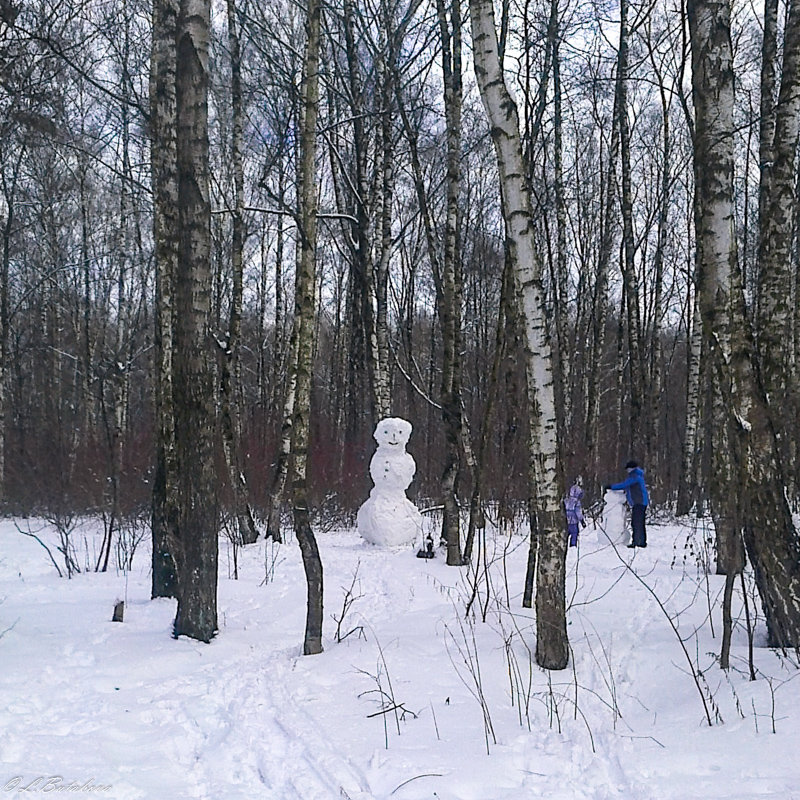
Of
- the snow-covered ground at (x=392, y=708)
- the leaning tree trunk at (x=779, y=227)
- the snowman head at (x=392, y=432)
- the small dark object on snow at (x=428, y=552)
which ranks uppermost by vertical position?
the leaning tree trunk at (x=779, y=227)

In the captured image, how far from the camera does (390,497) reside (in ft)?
38.9

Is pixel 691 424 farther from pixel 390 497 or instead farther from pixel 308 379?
pixel 308 379

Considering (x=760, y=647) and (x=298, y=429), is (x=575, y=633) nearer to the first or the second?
(x=760, y=647)

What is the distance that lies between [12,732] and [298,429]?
2572 millimetres

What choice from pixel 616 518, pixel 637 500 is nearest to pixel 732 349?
pixel 637 500

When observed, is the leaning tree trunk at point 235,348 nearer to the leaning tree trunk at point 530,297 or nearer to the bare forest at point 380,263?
the bare forest at point 380,263

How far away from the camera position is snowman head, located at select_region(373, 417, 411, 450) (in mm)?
11766

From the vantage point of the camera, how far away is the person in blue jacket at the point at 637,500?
11.1 m

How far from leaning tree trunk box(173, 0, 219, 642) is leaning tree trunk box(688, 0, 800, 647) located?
345 cm

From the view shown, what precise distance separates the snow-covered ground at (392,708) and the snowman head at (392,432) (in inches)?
200

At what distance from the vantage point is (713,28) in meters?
4.54

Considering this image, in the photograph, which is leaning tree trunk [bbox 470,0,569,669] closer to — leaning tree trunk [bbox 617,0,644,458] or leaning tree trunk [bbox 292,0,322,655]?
leaning tree trunk [bbox 292,0,322,655]

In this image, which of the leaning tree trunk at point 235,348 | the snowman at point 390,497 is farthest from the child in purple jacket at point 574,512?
the leaning tree trunk at point 235,348

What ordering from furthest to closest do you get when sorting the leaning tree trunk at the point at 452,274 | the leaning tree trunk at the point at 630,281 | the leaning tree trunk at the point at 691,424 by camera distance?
1. the leaning tree trunk at the point at 630,281
2. the leaning tree trunk at the point at 691,424
3. the leaning tree trunk at the point at 452,274
